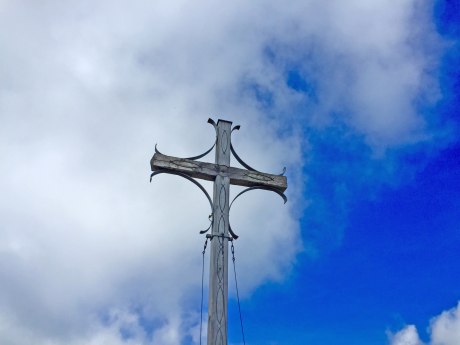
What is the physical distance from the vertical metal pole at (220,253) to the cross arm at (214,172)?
107mm

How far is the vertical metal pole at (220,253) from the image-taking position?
7484 millimetres

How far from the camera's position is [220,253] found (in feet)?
26.0

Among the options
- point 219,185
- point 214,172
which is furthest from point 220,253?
point 214,172

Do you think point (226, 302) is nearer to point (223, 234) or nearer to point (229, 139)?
point (223, 234)

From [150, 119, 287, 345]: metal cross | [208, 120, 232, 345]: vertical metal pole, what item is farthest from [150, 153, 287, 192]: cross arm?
[208, 120, 232, 345]: vertical metal pole

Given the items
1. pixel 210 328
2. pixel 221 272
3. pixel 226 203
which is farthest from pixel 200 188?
pixel 210 328

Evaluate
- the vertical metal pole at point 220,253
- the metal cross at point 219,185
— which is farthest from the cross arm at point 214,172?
the vertical metal pole at point 220,253

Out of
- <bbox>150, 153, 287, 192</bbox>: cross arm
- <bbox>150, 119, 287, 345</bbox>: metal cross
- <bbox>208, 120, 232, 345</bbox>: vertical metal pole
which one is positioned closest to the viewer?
<bbox>208, 120, 232, 345</bbox>: vertical metal pole

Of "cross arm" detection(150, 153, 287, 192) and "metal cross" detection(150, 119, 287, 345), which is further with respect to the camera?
"cross arm" detection(150, 153, 287, 192)

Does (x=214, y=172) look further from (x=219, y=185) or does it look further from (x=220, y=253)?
(x=220, y=253)

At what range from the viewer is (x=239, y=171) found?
8734 mm

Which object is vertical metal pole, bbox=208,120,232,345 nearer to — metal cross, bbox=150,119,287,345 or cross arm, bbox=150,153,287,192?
metal cross, bbox=150,119,287,345

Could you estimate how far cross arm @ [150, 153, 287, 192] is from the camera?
8.38 m

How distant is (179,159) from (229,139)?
895 mm
